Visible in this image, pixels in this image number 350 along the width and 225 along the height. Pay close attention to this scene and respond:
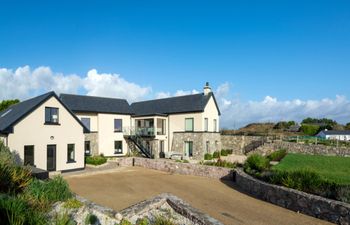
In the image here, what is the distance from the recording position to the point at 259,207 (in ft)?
34.8

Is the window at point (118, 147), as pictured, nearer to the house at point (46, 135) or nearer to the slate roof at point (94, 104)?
the slate roof at point (94, 104)

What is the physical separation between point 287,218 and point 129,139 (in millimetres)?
22805

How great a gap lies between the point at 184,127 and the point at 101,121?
31.4ft

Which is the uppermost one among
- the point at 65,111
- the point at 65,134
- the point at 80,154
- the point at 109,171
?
the point at 65,111

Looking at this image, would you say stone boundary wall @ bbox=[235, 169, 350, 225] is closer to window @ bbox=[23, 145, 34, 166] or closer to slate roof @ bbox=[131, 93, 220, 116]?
window @ bbox=[23, 145, 34, 166]

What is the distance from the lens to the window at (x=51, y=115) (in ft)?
60.7

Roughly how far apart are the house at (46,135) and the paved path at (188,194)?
2.69 meters

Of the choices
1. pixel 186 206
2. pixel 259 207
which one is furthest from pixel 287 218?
pixel 186 206

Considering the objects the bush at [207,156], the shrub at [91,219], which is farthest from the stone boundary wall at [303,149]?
the shrub at [91,219]

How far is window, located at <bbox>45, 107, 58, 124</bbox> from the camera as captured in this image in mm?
18509

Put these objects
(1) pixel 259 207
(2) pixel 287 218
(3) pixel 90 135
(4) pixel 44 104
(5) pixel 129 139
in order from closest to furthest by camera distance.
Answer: (2) pixel 287 218 < (1) pixel 259 207 < (4) pixel 44 104 < (3) pixel 90 135 < (5) pixel 129 139

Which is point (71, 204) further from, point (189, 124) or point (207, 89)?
point (207, 89)

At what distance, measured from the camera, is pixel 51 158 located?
731 inches

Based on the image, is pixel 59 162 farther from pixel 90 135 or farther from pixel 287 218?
pixel 287 218
